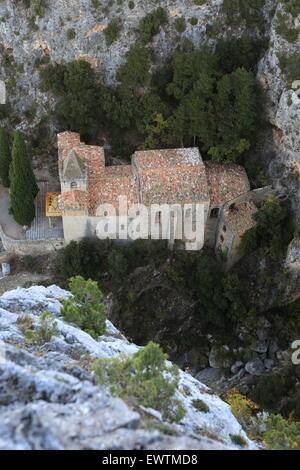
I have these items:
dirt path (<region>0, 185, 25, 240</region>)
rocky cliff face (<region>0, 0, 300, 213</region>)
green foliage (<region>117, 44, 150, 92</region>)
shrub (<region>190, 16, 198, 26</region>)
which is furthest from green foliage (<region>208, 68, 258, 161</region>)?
dirt path (<region>0, 185, 25, 240</region>)

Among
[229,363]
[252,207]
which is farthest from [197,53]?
[229,363]

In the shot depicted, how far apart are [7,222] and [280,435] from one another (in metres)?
28.8

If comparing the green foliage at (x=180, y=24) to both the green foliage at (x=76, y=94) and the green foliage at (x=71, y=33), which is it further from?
the green foliage at (x=71, y=33)

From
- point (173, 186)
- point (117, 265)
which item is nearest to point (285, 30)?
point (173, 186)

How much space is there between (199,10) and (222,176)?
14193 mm

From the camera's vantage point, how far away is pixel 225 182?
4106 centimetres

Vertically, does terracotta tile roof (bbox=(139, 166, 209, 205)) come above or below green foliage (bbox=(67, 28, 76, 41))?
below

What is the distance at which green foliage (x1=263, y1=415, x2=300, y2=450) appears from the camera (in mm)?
22870

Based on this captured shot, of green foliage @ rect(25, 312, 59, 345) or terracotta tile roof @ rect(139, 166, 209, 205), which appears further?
terracotta tile roof @ rect(139, 166, 209, 205)

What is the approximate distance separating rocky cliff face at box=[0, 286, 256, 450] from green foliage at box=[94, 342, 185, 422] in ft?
1.64

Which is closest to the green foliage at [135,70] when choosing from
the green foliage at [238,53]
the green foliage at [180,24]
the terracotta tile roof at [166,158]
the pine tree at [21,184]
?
the green foliage at [180,24]

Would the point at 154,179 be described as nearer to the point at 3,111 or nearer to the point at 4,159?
the point at 4,159

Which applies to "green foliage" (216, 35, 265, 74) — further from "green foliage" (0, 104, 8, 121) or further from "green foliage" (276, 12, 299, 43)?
"green foliage" (0, 104, 8, 121)
